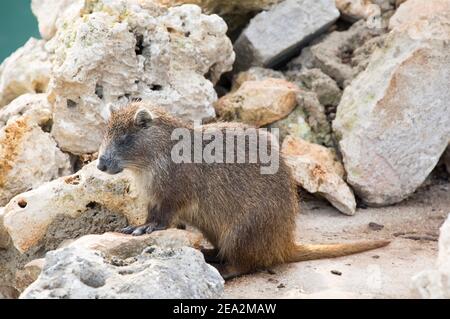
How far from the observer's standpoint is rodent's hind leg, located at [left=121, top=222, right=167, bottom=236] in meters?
5.69

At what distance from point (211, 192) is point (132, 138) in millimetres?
804

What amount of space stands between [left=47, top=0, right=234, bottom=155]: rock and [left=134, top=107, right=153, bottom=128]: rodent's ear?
96 cm

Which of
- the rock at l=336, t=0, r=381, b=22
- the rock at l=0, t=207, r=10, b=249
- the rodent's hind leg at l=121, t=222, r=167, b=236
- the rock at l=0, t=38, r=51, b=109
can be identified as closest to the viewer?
the rodent's hind leg at l=121, t=222, r=167, b=236

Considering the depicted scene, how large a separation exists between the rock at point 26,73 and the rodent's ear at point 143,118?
129 inches

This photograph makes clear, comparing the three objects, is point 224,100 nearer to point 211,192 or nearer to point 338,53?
point 338,53

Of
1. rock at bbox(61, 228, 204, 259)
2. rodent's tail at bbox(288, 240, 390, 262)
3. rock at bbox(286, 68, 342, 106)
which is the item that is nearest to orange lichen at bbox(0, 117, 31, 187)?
rock at bbox(61, 228, 204, 259)

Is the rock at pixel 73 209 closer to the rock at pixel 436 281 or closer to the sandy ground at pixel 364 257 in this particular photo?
the sandy ground at pixel 364 257

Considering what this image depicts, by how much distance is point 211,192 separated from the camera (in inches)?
233

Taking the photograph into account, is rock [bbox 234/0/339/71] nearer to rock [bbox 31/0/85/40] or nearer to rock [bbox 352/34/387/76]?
rock [bbox 352/34/387/76]

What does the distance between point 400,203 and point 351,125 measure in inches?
39.3

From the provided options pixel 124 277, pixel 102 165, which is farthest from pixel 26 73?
pixel 124 277

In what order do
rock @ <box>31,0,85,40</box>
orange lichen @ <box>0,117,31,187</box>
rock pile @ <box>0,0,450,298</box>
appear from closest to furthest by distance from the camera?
rock pile @ <box>0,0,450,298</box>, orange lichen @ <box>0,117,31,187</box>, rock @ <box>31,0,85,40</box>

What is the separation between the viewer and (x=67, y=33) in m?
7.31
